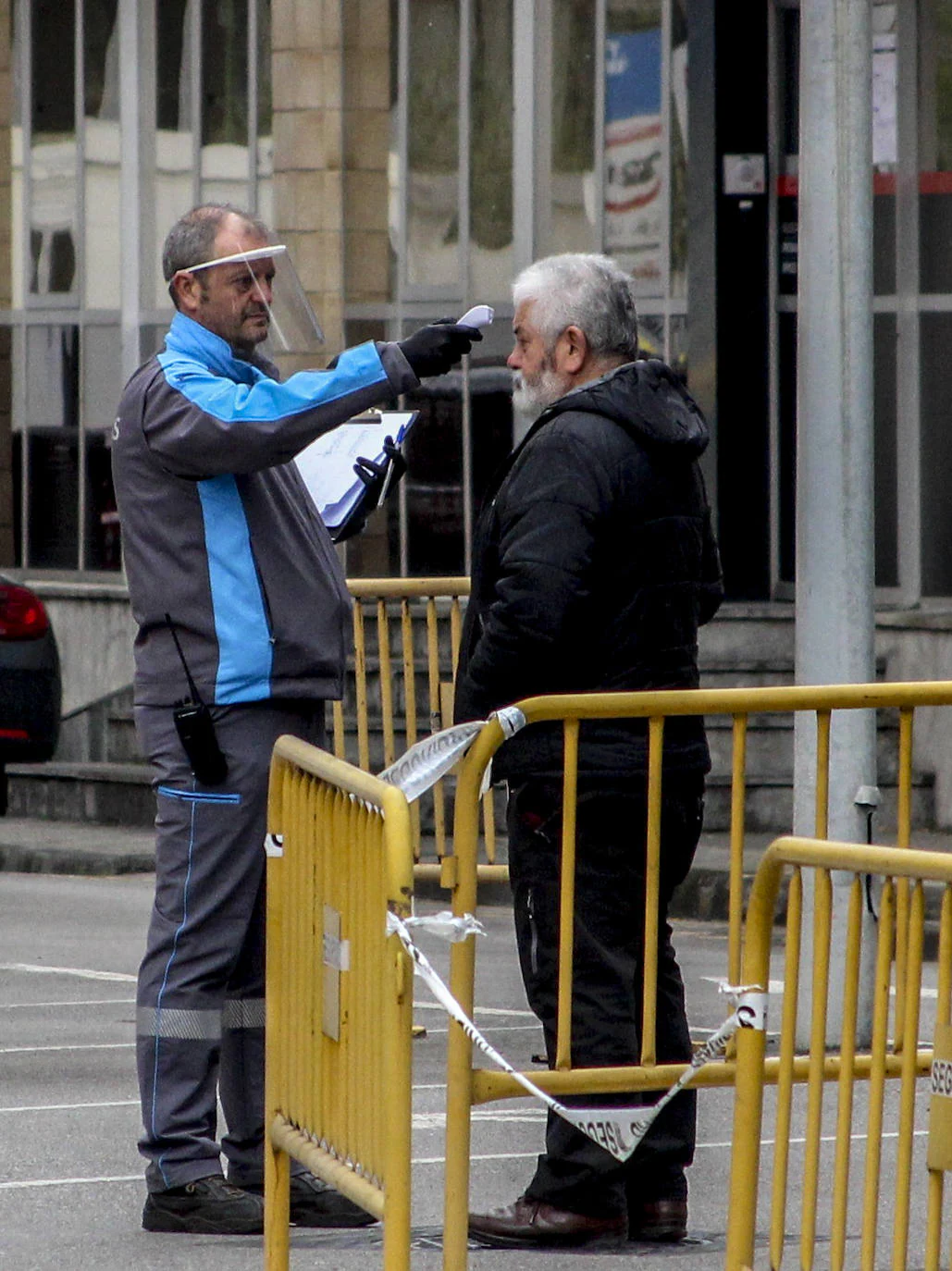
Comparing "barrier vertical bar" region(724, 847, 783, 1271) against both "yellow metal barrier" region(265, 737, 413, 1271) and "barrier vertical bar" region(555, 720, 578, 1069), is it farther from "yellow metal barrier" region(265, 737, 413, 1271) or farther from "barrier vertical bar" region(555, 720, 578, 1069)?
"barrier vertical bar" region(555, 720, 578, 1069)

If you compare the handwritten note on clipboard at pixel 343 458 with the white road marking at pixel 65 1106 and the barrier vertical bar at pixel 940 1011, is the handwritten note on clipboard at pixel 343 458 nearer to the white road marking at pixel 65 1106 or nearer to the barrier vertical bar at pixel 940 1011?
the white road marking at pixel 65 1106

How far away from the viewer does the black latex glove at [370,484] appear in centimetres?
607

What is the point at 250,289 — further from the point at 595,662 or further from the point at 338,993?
the point at 338,993

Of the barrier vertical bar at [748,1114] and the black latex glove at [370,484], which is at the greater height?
the black latex glove at [370,484]

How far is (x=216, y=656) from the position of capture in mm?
5543

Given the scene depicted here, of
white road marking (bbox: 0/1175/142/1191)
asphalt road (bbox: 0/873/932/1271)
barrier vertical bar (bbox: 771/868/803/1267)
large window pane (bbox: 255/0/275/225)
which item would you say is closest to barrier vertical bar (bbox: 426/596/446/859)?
asphalt road (bbox: 0/873/932/1271)

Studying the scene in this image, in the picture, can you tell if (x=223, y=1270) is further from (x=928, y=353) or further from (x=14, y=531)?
(x=14, y=531)

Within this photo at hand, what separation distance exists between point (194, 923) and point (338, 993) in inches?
48.1

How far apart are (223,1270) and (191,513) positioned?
155 cm

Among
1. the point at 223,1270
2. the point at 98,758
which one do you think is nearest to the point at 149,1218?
the point at 223,1270

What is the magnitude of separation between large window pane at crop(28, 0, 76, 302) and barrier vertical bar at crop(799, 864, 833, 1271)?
536 inches

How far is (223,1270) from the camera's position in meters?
5.14

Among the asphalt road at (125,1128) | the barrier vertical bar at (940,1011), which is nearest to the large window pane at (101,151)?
the asphalt road at (125,1128)

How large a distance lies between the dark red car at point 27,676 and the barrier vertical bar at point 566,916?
910cm
